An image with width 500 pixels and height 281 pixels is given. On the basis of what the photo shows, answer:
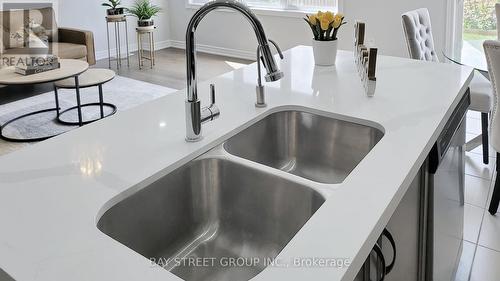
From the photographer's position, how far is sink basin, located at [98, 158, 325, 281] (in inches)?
41.7

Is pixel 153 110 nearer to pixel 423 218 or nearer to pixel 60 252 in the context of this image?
pixel 60 252

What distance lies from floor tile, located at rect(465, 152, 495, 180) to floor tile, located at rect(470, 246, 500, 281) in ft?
2.76

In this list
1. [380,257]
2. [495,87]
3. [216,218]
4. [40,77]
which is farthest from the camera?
[40,77]

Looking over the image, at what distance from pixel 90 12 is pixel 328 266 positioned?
638cm

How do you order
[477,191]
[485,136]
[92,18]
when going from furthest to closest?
[92,18]
[485,136]
[477,191]

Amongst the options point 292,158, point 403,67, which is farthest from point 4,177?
point 403,67

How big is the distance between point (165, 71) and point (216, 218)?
4.98 m

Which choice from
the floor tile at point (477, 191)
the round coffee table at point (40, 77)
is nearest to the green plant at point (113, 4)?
the round coffee table at point (40, 77)

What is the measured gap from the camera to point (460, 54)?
2.97m

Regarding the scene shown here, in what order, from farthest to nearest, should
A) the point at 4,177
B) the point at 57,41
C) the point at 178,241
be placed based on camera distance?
the point at 57,41
the point at 178,241
the point at 4,177

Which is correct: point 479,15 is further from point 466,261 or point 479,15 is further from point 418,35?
point 466,261

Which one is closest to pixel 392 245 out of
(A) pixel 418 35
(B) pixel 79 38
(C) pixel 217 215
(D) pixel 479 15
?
(C) pixel 217 215

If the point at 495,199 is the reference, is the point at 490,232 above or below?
below

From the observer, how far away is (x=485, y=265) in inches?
82.0
